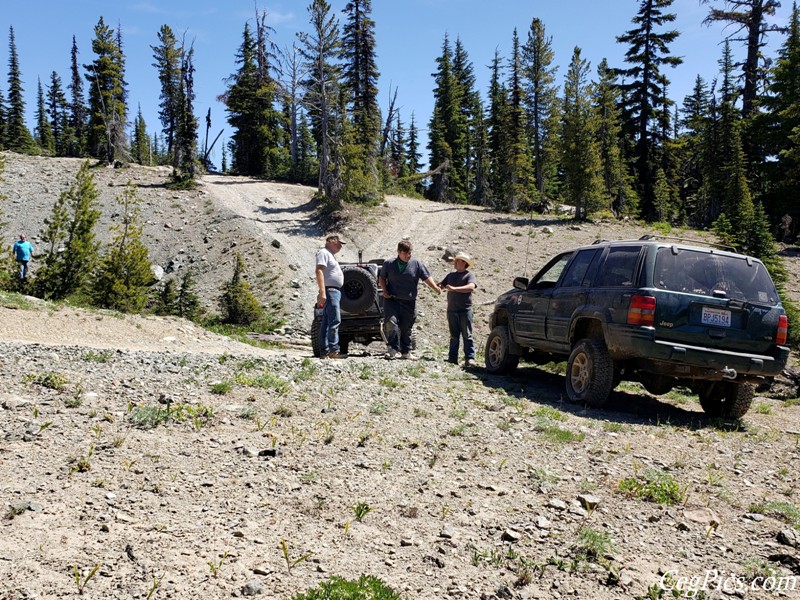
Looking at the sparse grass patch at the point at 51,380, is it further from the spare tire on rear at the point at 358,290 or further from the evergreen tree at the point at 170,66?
the evergreen tree at the point at 170,66

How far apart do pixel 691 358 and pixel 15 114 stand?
80.6 metres

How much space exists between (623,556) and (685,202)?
62.7 m

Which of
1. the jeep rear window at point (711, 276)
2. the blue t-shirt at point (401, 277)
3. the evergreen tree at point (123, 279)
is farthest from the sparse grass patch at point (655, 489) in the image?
the evergreen tree at point (123, 279)

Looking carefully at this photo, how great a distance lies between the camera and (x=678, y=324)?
671 centimetres

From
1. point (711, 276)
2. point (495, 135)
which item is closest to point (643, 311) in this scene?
point (711, 276)

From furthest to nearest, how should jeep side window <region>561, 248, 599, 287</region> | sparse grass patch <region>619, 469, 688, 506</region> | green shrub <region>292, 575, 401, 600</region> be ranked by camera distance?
jeep side window <region>561, 248, 599, 287</region>, sparse grass patch <region>619, 469, 688, 506</region>, green shrub <region>292, 575, 401, 600</region>

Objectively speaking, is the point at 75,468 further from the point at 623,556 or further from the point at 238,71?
the point at 238,71

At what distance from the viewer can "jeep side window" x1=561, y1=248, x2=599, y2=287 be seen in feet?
26.4

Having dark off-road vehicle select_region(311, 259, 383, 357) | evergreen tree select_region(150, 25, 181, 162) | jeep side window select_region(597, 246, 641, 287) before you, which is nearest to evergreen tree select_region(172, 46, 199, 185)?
evergreen tree select_region(150, 25, 181, 162)

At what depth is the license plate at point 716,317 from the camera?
6762 millimetres

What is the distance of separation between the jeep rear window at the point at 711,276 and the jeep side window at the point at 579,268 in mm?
1224

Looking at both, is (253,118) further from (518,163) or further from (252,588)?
(252,588)

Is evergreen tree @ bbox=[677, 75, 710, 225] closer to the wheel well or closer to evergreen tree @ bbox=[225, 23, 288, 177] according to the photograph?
evergreen tree @ bbox=[225, 23, 288, 177]

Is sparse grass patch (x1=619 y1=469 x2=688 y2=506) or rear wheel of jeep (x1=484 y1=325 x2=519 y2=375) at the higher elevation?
rear wheel of jeep (x1=484 y1=325 x2=519 y2=375)
